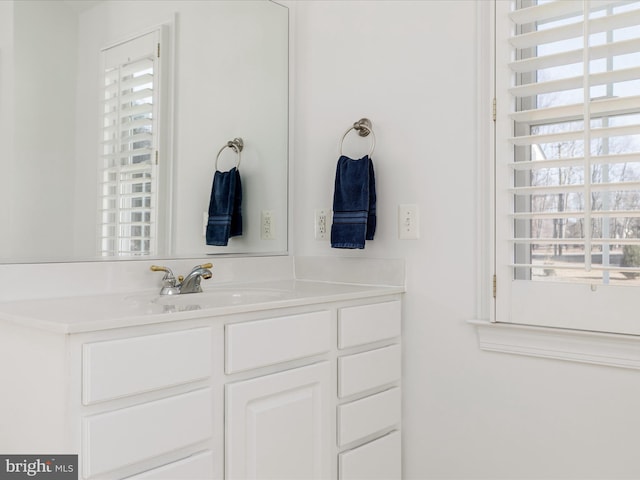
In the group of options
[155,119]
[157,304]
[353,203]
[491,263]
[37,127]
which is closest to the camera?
[157,304]

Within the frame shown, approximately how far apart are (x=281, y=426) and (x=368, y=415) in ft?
1.32

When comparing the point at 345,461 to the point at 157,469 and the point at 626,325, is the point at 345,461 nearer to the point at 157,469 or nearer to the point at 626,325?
the point at 157,469

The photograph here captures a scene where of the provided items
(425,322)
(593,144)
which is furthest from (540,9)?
(425,322)

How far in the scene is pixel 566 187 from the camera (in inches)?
64.7

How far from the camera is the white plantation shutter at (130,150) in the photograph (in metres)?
1.78

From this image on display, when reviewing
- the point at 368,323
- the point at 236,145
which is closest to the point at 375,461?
the point at 368,323

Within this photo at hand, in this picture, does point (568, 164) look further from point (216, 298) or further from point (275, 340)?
point (216, 298)

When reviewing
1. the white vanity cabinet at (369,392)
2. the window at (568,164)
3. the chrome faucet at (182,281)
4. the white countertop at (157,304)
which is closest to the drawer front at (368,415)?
the white vanity cabinet at (369,392)

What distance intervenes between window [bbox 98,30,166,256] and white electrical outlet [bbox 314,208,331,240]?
648 mm

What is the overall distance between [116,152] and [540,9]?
1377 mm

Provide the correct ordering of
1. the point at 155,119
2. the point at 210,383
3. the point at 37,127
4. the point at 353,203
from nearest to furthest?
the point at 210,383
the point at 37,127
the point at 155,119
the point at 353,203

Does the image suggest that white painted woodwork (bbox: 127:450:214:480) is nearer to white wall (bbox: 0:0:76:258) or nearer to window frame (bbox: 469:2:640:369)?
white wall (bbox: 0:0:76:258)

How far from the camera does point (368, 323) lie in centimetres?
187

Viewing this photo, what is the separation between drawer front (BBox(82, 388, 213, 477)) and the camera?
1167 millimetres
